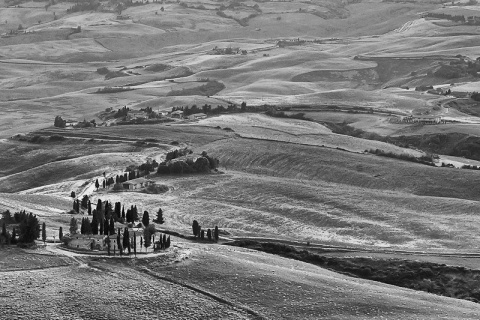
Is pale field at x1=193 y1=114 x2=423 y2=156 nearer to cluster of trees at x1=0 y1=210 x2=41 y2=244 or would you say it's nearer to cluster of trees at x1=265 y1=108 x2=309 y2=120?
cluster of trees at x1=265 y1=108 x2=309 y2=120

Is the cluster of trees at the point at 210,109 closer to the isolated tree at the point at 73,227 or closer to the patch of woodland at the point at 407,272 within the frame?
the isolated tree at the point at 73,227

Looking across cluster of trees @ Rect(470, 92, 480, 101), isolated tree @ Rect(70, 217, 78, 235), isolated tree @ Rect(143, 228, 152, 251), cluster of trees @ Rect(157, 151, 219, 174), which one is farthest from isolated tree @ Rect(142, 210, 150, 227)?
Answer: cluster of trees @ Rect(470, 92, 480, 101)

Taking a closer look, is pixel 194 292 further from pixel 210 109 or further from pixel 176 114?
pixel 210 109

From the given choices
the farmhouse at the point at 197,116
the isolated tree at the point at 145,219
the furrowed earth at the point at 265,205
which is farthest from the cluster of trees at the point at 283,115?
the isolated tree at the point at 145,219

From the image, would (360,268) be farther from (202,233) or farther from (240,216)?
(240,216)

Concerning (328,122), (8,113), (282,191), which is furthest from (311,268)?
(8,113)

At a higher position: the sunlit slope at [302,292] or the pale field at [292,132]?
the pale field at [292,132]
